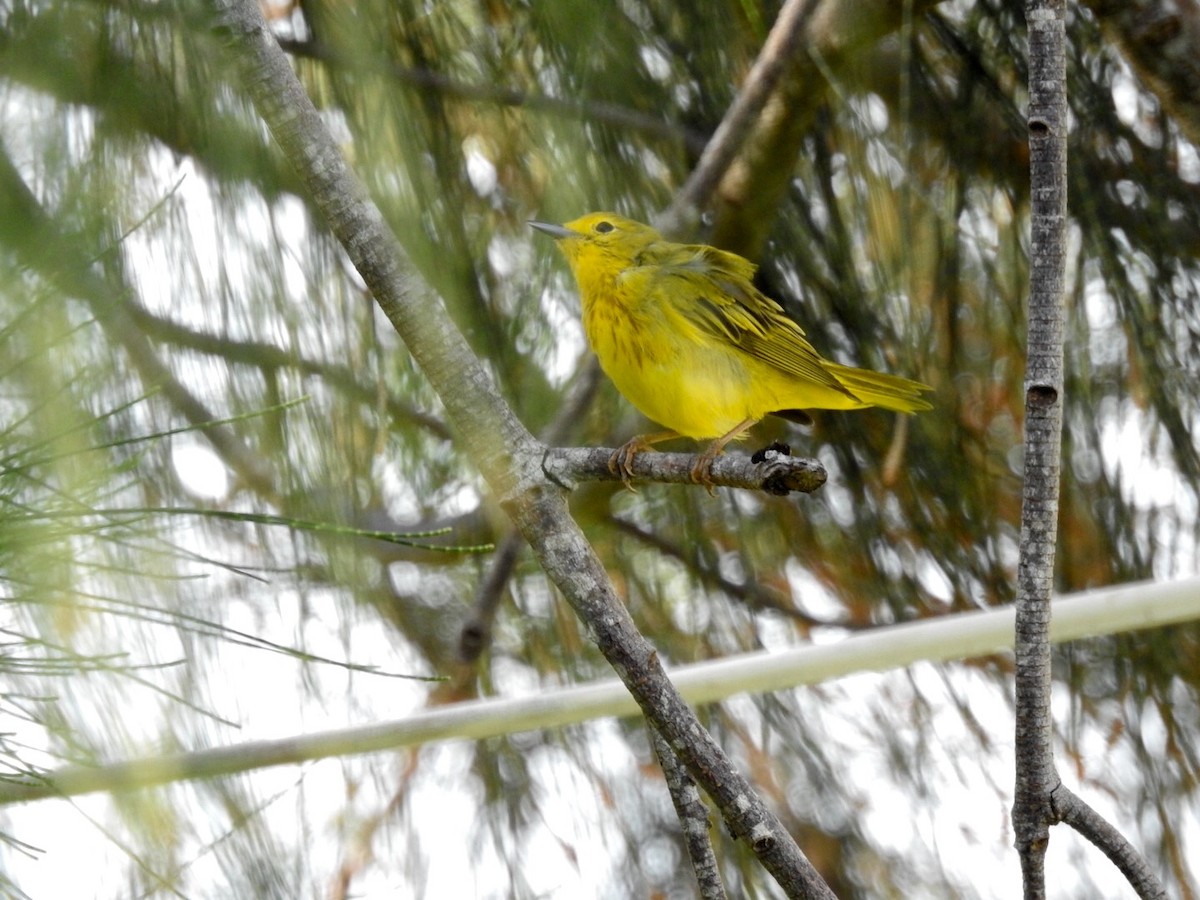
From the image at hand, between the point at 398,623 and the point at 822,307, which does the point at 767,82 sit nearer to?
the point at 822,307

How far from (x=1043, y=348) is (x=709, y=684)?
555mm

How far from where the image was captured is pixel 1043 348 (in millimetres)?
593

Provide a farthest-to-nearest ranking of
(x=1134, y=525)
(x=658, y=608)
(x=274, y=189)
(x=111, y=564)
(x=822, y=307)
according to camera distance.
A: 1. (x=658, y=608)
2. (x=822, y=307)
3. (x=1134, y=525)
4. (x=274, y=189)
5. (x=111, y=564)

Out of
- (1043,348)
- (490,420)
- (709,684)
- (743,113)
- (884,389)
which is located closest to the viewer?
(1043,348)

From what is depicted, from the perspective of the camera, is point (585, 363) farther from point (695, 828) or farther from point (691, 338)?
point (695, 828)

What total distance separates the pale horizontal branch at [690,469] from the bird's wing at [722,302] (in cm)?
66

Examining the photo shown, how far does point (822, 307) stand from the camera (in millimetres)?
1491

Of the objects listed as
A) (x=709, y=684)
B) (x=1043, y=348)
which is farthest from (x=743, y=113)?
(x=1043, y=348)

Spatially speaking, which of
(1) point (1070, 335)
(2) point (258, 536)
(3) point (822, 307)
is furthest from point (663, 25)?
(2) point (258, 536)

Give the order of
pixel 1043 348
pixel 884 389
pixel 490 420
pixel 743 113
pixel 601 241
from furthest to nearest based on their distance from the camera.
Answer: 1. pixel 601 241
2. pixel 884 389
3. pixel 743 113
4. pixel 490 420
5. pixel 1043 348

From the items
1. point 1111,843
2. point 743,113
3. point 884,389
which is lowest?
point 1111,843

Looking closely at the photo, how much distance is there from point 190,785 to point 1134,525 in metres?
1.00

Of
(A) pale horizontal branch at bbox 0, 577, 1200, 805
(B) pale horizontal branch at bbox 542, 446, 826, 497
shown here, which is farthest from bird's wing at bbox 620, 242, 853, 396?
(B) pale horizontal branch at bbox 542, 446, 826, 497

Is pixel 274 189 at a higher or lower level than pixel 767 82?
lower
